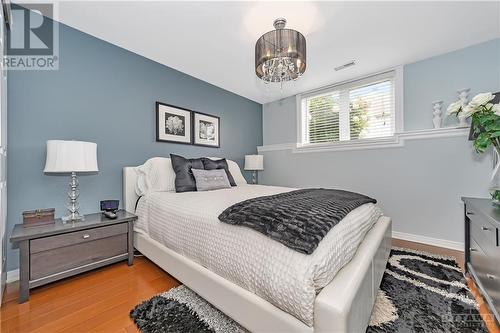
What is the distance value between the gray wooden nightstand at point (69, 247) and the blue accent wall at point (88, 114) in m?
0.35

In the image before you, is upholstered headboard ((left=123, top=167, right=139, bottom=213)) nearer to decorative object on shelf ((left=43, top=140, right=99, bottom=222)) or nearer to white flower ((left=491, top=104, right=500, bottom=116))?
decorative object on shelf ((left=43, top=140, right=99, bottom=222))

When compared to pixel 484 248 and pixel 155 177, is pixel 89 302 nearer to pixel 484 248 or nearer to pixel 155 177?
pixel 155 177

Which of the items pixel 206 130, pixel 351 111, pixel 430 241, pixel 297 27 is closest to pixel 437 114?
pixel 351 111

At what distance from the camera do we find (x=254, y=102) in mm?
4469

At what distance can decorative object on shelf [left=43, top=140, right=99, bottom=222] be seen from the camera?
178cm

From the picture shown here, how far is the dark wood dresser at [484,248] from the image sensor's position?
51.3 inches

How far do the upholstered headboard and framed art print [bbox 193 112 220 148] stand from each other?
1.08 meters

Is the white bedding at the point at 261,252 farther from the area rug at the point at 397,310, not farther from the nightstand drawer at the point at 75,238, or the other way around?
the nightstand drawer at the point at 75,238

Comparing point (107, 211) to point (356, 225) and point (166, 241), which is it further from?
point (356, 225)

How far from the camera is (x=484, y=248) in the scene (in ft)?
4.98

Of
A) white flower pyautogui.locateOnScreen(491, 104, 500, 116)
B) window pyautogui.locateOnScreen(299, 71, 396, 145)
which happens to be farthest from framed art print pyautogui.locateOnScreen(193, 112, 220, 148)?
white flower pyautogui.locateOnScreen(491, 104, 500, 116)

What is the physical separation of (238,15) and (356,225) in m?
2.03

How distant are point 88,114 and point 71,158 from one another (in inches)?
27.8

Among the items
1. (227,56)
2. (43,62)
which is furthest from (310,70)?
(43,62)
